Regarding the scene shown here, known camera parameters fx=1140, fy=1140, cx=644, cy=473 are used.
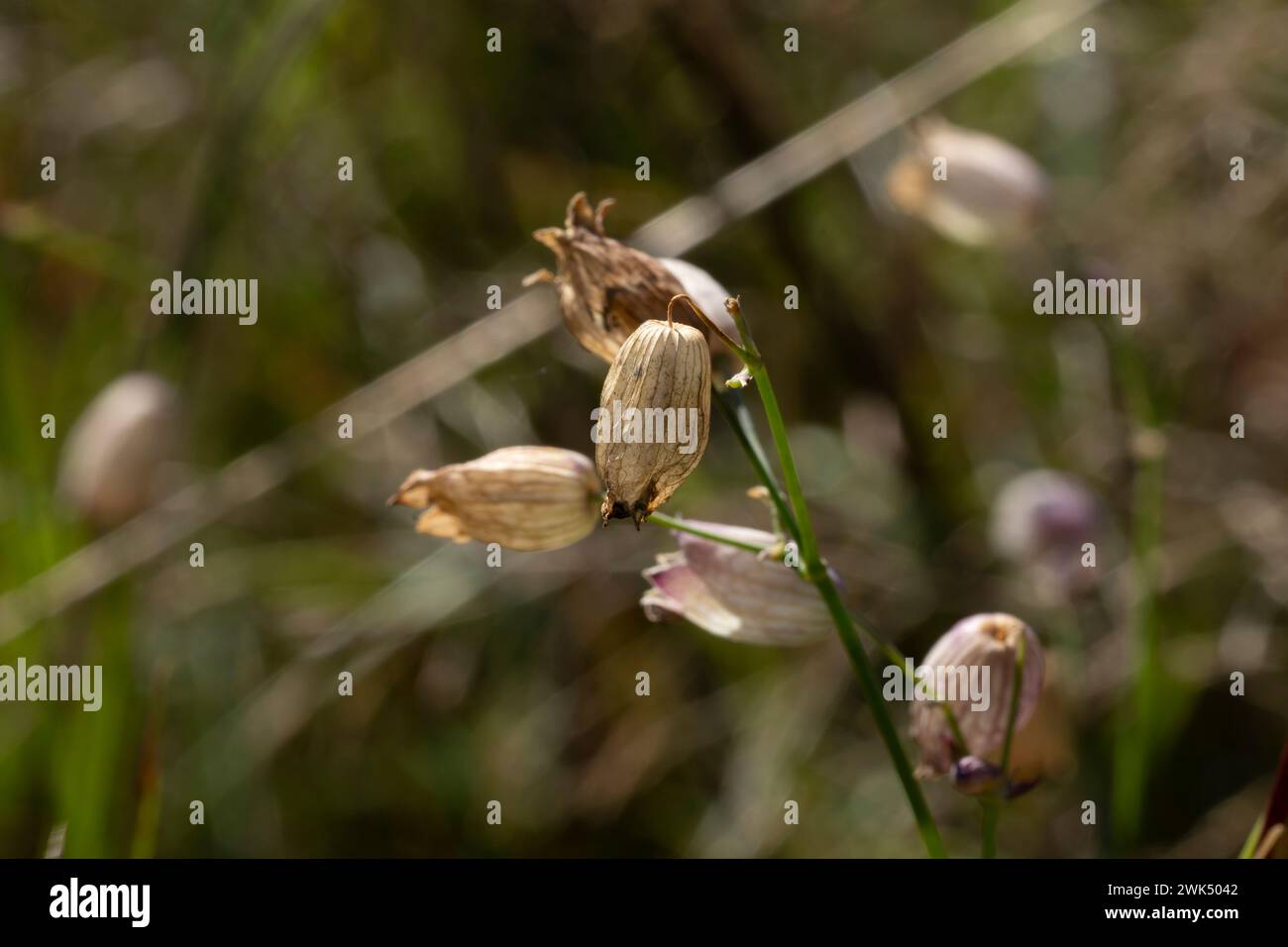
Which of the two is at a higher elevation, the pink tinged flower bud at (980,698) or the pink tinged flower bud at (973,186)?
the pink tinged flower bud at (973,186)

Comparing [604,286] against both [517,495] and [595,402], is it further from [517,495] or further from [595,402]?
[595,402]

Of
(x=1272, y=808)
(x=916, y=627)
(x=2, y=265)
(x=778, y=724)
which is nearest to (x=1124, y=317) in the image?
(x=916, y=627)

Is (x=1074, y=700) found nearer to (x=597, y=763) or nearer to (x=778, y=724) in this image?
(x=778, y=724)
